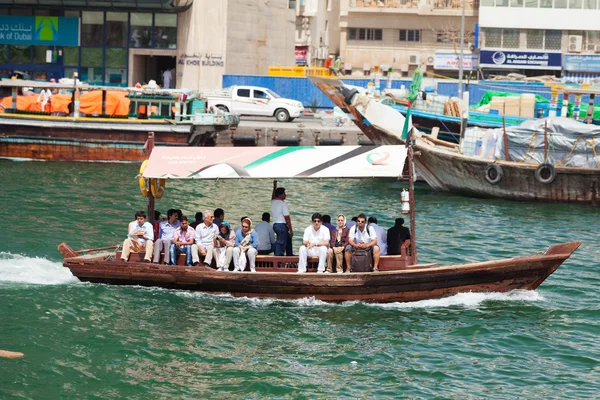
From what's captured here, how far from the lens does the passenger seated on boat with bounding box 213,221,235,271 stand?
18.3 m

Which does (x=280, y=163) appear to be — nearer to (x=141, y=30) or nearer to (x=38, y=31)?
(x=141, y=30)

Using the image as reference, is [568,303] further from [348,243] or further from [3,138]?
[3,138]

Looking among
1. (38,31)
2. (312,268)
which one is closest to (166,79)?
(38,31)

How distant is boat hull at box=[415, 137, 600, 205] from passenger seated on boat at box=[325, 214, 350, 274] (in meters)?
13.1

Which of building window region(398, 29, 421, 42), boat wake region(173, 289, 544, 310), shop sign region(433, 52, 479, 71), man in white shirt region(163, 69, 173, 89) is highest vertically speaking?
building window region(398, 29, 421, 42)

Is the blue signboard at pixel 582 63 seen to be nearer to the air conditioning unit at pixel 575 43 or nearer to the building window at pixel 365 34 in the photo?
the air conditioning unit at pixel 575 43

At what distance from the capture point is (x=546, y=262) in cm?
1809

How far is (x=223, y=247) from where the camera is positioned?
18469 millimetres

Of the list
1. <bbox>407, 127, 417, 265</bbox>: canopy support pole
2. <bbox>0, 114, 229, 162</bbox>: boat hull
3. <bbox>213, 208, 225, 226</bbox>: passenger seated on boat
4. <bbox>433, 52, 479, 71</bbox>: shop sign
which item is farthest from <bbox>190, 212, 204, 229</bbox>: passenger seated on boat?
<bbox>433, 52, 479, 71</bbox>: shop sign

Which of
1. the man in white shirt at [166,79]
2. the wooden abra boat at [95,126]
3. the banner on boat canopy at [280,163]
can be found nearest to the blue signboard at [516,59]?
the man in white shirt at [166,79]

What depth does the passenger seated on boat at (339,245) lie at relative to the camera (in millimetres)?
18156

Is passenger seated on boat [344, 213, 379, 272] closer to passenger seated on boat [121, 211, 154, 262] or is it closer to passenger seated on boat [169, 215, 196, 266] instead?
passenger seated on boat [169, 215, 196, 266]

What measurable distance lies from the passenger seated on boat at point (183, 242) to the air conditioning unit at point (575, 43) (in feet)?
149

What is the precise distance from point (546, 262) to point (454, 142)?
65.0 ft
